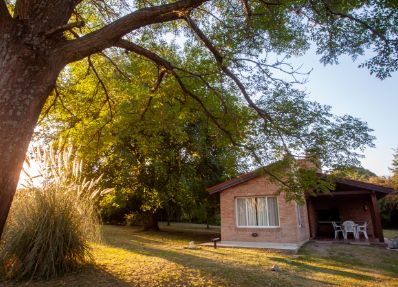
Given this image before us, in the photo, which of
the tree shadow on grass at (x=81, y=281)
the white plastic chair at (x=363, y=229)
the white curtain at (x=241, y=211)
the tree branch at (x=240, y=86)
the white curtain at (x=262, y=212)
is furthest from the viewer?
the white plastic chair at (x=363, y=229)

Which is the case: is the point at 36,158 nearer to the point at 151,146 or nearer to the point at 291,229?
the point at 151,146

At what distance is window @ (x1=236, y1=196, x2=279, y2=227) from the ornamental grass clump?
10.0 metres

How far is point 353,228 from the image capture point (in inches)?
642

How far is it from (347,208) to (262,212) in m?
7.00

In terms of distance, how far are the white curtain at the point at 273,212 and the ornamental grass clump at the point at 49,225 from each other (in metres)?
10.1

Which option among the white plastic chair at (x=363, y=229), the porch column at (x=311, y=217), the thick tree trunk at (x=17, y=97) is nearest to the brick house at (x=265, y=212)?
the porch column at (x=311, y=217)

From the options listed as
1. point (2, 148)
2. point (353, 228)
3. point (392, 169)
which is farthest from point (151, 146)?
point (392, 169)

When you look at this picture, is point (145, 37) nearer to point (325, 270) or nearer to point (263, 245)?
point (325, 270)

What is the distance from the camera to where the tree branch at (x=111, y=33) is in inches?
129

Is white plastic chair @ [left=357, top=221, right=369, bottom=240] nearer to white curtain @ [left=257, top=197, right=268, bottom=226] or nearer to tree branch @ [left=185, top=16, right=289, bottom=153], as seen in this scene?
white curtain @ [left=257, top=197, right=268, bottom=226]

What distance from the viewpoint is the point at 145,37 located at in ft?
25.3

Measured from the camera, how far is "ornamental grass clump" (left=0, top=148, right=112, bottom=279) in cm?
579

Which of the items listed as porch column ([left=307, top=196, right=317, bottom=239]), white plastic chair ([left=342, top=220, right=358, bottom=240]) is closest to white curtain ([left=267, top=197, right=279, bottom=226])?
porch column ([left=307, top=196, right=317, bottom=239])

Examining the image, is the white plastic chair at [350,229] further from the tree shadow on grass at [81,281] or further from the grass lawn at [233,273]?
the tree shadow on grass at [81,281]
